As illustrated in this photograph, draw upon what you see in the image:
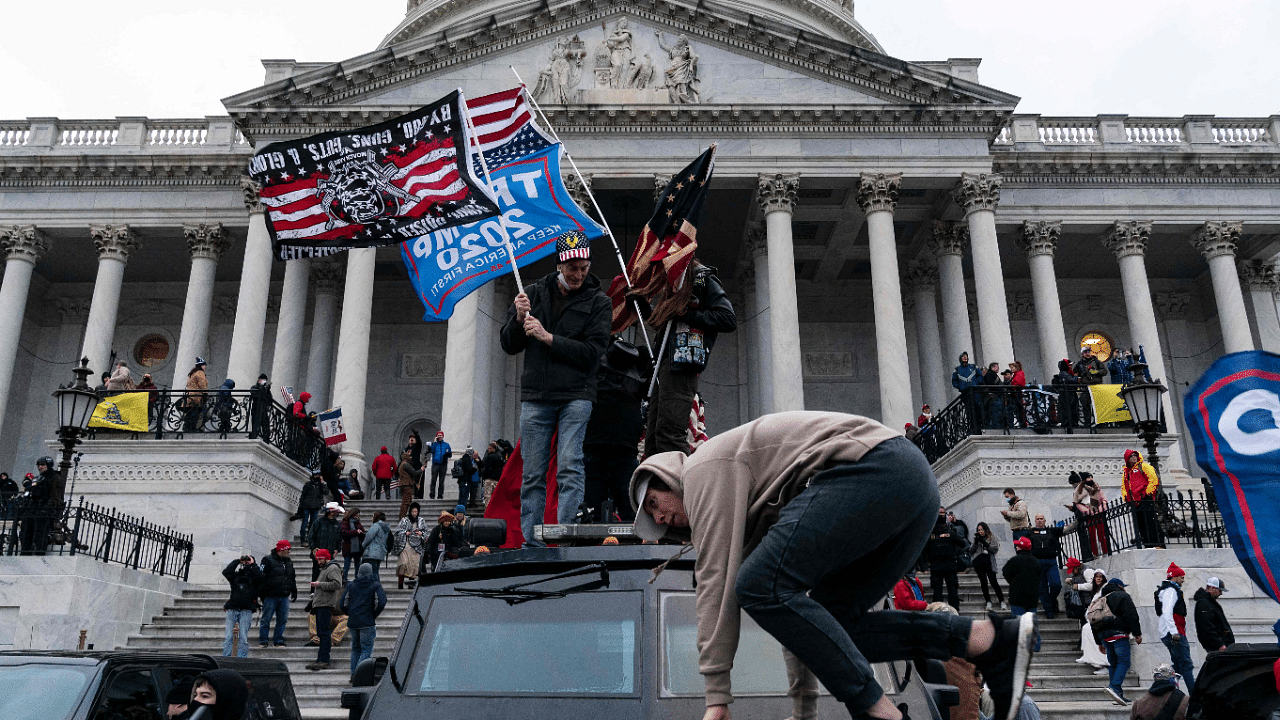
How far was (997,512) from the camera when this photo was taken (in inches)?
849

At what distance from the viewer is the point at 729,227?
34.6 metres

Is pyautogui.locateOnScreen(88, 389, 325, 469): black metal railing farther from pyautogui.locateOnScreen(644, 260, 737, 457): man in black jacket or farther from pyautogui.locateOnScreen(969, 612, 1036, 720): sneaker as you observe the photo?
pyautogui.locateOnScreen(969, 612, 1036, 720): sneaker

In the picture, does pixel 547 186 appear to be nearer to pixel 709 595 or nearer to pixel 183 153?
pixel 709 595

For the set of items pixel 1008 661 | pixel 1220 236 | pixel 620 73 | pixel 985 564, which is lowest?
pixel 1008 661

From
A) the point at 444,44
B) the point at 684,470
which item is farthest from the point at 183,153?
the point at 684,470

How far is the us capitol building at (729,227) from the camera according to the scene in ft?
97.2

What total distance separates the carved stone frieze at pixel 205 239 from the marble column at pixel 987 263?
23.7 metres

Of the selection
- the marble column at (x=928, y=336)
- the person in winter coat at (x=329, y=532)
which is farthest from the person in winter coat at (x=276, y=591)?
the marble column at (x=928, y=336)

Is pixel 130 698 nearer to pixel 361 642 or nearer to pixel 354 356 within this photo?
pixel 361 642

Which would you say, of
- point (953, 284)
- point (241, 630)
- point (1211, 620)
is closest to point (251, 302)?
point (241, 630)

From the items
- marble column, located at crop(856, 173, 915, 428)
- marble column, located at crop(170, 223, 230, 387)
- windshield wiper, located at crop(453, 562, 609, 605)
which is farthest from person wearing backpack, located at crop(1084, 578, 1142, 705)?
marble column, located at crop(170, 223, 230, 387)

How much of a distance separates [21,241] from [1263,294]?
42.6 metres

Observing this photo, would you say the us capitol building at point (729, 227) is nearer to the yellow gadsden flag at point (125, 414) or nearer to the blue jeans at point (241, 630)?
the yellow gadsden flag at point (125, 414)

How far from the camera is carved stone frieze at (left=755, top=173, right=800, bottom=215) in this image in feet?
97.2
